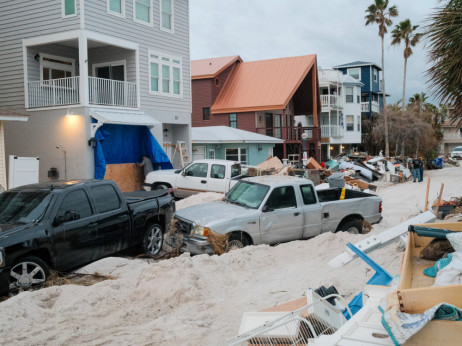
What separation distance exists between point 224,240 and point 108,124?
11.1 m

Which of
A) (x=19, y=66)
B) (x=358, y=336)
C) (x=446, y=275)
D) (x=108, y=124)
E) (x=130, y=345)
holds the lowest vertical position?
(x=130, y=345)

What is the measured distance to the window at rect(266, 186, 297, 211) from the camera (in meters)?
10.0

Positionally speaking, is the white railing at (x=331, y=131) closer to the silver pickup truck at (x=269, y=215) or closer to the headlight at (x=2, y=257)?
the silver pickup truck at (x=269, y=215)

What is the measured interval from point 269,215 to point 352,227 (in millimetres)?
2571

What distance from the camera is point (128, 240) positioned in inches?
370

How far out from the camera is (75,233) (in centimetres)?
805

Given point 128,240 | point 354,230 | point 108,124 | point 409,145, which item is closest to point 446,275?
point 128,240

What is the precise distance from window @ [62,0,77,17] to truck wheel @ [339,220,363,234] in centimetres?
1244

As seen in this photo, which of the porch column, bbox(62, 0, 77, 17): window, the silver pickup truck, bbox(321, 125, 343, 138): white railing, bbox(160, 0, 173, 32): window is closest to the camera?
the silver pickup truck

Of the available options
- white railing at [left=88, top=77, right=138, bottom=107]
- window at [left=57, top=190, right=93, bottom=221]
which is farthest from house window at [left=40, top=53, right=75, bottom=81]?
window at [left=57, top=190, right=93, bottom=221]

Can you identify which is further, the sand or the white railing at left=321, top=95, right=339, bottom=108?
the white railing at left=321, top=95, right=339, bottom=108

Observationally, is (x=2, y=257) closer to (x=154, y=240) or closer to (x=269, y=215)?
(x=154, y=240)

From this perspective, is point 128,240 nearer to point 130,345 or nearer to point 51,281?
point 51,281

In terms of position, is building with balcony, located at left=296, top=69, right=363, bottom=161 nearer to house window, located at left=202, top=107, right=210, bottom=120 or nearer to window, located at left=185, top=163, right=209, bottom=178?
house window, located at left=202, top=107, right=210, bottom=120
